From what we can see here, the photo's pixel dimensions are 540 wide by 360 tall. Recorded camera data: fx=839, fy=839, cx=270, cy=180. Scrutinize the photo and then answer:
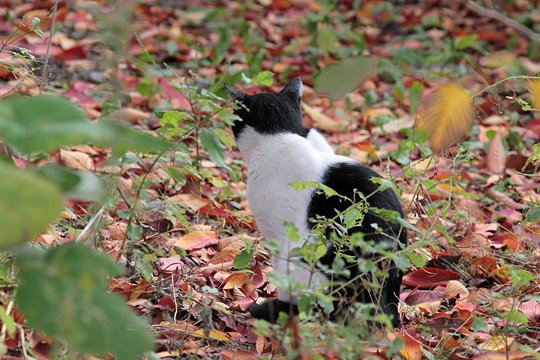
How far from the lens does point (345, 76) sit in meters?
0.95

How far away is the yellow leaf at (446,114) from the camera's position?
3.22 feet

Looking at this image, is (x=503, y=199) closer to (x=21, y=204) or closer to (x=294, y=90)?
(x=294, y=90)

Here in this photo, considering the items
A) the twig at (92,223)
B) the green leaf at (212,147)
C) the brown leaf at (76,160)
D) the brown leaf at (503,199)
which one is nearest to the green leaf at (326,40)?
the brown leaf at (503,199)

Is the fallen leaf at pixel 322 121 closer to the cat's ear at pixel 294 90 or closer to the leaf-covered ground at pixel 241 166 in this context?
the leaf-covered ground at pixel 241 166

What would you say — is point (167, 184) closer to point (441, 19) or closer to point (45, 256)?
point (45, 256)

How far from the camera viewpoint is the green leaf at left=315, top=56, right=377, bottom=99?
3.10 ft

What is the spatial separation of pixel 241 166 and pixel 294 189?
1002 millimetres

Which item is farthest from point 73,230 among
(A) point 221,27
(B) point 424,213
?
(A) point 221,27

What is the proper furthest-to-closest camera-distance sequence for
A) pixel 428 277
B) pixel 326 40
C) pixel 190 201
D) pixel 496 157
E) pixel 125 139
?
pixel 326 40, pixel 496 157, pixel 190 201, pixel 428 277, pixel 125 139

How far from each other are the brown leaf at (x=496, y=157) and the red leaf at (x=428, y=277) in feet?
3.26

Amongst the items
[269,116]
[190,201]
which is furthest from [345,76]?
[190,201]

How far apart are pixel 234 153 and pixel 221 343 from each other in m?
1.62

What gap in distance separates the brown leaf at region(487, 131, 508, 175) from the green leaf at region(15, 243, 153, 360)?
2577mm

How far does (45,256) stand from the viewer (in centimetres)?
103
